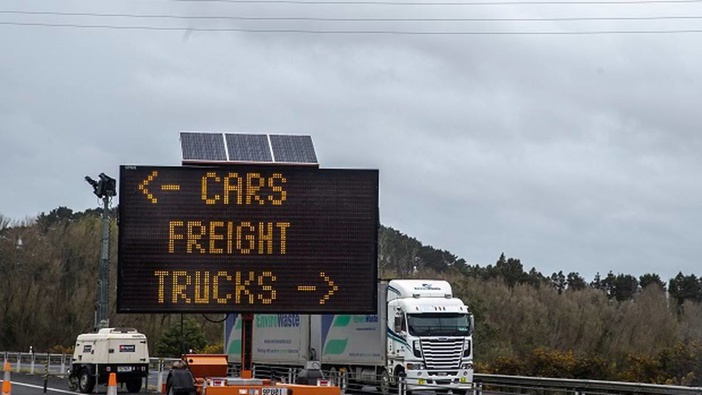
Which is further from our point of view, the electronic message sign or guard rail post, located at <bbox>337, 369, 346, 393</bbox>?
guard rail post, located at <bbox>337, 369, 346, 393</bbox>

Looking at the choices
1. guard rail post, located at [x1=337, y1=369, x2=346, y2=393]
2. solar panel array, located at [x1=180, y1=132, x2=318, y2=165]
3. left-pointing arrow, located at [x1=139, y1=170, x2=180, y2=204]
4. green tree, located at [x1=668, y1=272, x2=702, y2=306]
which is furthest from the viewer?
green tree, located at [x1=668, y1=272, x2=702, y2=306]

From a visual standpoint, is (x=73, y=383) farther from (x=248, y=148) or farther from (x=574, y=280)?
(x=574, y=280)

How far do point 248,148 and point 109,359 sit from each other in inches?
652

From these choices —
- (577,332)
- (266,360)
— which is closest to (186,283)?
(266,360)

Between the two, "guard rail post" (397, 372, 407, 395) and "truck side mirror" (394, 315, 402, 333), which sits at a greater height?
"truck side mirror" (394, 315, 402, 333)

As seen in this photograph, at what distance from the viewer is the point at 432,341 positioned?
38938 millimetres

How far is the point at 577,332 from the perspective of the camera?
259ft

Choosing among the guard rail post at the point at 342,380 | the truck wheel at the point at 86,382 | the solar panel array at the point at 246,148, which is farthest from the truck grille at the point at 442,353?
the solar panel array at the point at 246,148

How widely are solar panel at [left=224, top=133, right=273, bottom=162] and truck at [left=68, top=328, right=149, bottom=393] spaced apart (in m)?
15.5

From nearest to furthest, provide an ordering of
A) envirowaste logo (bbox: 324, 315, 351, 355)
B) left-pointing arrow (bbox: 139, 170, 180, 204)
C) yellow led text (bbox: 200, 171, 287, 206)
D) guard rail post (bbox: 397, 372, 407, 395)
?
left-pointing arrow (bbox: 139, 170, 180, 204) → yellow led text (bbox: 200, 171, 287, 206) → guard rail post (bbox: 397, 372, 407, 395) → envirowaste logo (bbox: 324, 315, 351, 355)

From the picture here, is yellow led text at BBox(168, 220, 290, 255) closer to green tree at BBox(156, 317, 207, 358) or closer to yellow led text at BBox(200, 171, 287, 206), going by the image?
yellow led text at BBox(200, 171, 287, 206)

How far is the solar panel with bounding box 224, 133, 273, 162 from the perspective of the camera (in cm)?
2402

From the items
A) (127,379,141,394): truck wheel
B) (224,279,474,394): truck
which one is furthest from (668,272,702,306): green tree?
(127,379,141,394): truck wheel

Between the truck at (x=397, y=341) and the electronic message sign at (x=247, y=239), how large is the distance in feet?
41.9
